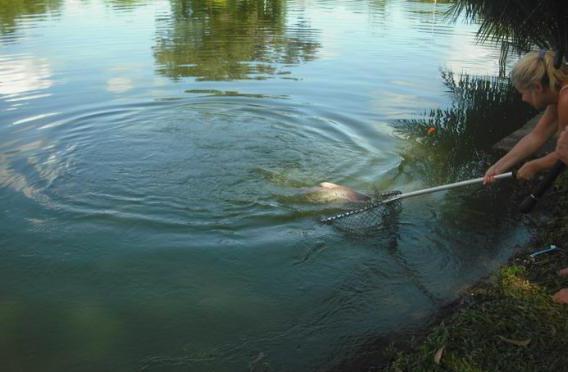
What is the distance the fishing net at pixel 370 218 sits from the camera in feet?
20.7

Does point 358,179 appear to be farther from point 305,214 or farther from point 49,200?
point 49,200

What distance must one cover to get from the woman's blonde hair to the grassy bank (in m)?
1.72

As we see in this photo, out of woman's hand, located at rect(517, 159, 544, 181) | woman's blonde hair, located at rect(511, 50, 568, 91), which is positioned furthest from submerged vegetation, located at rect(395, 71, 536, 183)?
woman's blonde hair, located at rect(511, 50, 568, 91)

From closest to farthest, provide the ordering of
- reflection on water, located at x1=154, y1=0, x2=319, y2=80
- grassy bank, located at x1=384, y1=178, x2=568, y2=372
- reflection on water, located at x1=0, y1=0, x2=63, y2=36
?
grassy bank, located at x1=384, y1=178, x2=568, y2=372 → reflection on water, located at x1=154, y1=0, x2=319, y2=80 → reflection on water, located at x1=0, y1=0, x2=63, y2=36

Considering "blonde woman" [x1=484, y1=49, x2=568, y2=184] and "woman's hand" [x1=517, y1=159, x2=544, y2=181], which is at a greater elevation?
"blonde woman" [x1=484, y1=49, x2=568, y2=184]

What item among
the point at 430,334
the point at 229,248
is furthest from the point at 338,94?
the point at 430,334

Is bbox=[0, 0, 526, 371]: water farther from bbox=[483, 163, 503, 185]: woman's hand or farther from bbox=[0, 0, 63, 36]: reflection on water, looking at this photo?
bbox=[0, 0, 63, 36]: reflection on water

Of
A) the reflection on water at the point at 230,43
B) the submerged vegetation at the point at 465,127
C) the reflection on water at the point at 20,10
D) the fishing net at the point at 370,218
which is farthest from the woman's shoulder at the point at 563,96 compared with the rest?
the reflection on water at the point at 20,10

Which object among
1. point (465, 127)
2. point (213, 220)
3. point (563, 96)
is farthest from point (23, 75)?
point (563, 96)

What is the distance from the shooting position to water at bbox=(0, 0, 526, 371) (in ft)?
15.2

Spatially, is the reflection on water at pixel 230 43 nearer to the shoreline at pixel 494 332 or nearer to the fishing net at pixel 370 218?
the fishing net at pixel 370 218

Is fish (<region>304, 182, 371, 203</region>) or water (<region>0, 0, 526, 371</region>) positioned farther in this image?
fish (<region>304, 182, 371, 203</region>)

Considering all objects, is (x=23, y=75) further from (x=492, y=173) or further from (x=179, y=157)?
(x=492, y=173)

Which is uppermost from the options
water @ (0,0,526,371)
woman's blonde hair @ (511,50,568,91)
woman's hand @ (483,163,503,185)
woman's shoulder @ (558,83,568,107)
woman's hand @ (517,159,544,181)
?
woman's blonde hair @ (511,50,568,91)
